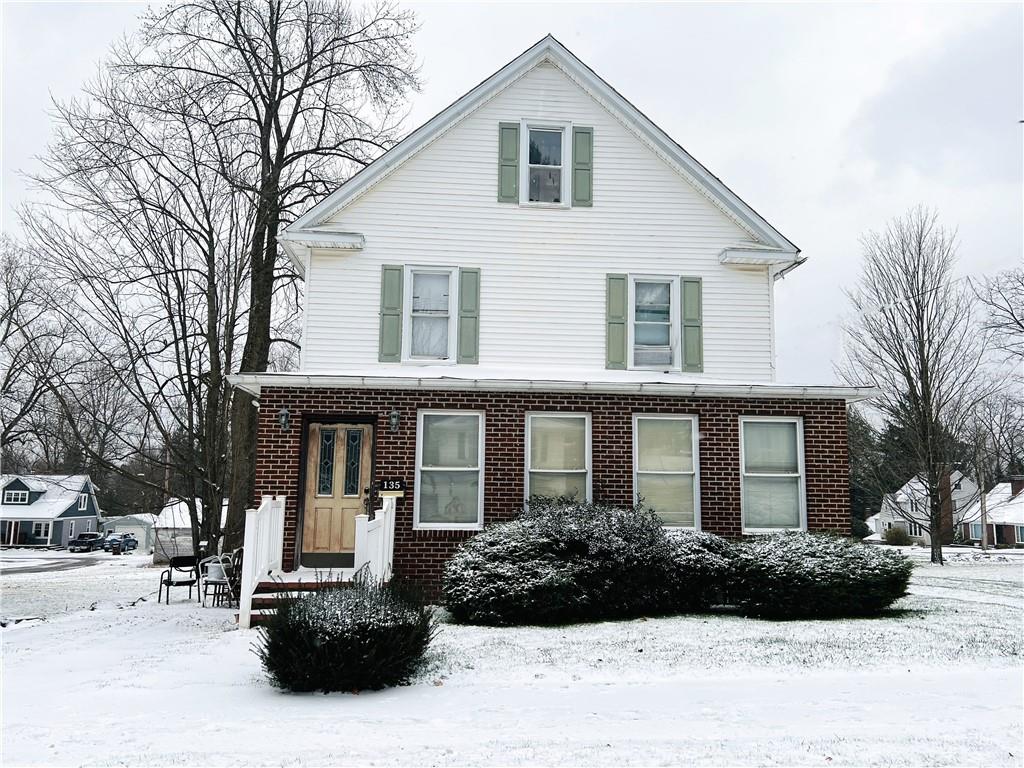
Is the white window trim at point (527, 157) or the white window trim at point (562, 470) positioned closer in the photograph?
the white window trim at point (562, 470)

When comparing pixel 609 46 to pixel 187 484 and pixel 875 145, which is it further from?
pixel 187 484

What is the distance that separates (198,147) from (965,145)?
60.8 feet

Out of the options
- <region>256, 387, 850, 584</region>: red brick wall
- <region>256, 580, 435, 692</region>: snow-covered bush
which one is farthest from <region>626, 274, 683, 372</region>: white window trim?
<region>256, 580, 435, 692</region>: snow-covered bush

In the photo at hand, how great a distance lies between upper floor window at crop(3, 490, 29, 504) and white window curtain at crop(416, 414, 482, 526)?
55.4 m

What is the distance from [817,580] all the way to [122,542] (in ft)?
173

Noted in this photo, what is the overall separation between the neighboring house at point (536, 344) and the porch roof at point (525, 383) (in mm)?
47

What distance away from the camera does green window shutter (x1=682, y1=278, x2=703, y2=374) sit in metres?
13.9

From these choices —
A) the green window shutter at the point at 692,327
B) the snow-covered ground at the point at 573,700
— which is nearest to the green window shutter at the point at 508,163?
the green window shutter at the point at 692,327

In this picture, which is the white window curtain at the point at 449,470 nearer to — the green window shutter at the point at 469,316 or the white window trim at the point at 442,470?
the white window trim at the point at 442,470

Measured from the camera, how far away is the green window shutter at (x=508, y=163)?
46.4 feet

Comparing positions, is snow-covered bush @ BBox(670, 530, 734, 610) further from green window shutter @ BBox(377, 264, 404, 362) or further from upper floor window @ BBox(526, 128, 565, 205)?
upper floor window @ BBox(526, 128, 565, 205)

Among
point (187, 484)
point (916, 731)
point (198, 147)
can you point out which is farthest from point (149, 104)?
point (916, 731)

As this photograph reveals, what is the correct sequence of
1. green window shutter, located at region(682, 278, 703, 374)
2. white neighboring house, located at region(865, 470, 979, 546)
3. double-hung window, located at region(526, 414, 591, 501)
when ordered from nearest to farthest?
double-hung window, located at region(526, 414, 591, 501) → green window shutter, located at region(682, 278, 703, 374) → white neighboring house, located at region(865, 470, 979, 546)

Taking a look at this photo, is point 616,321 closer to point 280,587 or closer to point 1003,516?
point 280,587
